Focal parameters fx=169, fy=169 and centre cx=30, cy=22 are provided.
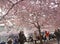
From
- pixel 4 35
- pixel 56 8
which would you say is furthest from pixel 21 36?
pixel 4 35

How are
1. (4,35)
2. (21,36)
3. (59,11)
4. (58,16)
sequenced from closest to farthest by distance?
(21,36), (59,11), (58,16), (4,35)

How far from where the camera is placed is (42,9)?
12.4 m

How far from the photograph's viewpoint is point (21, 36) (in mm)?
12211

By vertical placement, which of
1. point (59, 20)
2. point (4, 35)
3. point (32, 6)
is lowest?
point (4, 35)

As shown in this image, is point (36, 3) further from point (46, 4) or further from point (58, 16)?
point (58, 16)

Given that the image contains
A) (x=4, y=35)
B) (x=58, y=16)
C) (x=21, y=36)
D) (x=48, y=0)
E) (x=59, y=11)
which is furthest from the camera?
(x=4, y=35)

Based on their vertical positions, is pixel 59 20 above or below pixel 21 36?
above

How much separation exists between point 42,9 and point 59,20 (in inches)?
116

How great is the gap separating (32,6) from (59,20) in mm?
4085

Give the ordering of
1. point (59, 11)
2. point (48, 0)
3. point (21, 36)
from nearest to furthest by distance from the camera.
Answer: point (48, 0), point (21, 36), point (59, 11)

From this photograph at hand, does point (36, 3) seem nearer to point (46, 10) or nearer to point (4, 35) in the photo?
point (46, 10)

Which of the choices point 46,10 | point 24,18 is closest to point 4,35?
point 24,18

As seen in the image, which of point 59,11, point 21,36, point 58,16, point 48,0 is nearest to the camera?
point 48,0

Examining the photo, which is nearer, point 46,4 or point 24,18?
point 46,4
